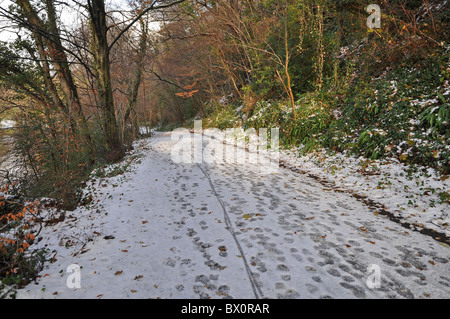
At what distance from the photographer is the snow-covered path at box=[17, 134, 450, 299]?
2820 millimetres

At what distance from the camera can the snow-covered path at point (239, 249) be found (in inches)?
111

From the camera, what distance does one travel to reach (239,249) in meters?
3.59

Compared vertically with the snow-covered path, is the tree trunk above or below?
above

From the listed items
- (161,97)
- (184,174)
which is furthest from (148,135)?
(184,174)

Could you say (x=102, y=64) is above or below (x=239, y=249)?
above

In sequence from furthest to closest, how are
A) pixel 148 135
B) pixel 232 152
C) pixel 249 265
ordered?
1. pixel 148 135
2. pixel 232 152
3. pixel 249 265

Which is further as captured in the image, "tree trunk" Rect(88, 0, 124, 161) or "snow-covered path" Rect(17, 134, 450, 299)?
"tree trunk" Rect(88, 0, 124, 161)

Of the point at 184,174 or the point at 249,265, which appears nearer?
the point at 249,265

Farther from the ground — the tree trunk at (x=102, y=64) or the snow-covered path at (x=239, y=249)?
the tree trunk at (x=102, y=64)

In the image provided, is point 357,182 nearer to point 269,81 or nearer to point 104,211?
point 104,211

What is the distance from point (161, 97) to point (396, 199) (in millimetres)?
33052

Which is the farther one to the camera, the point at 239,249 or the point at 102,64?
the point at 102,64

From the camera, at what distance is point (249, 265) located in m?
3.21

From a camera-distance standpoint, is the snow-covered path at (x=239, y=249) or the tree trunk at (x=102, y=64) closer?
the snow-covered path at (x=239, y=249)
